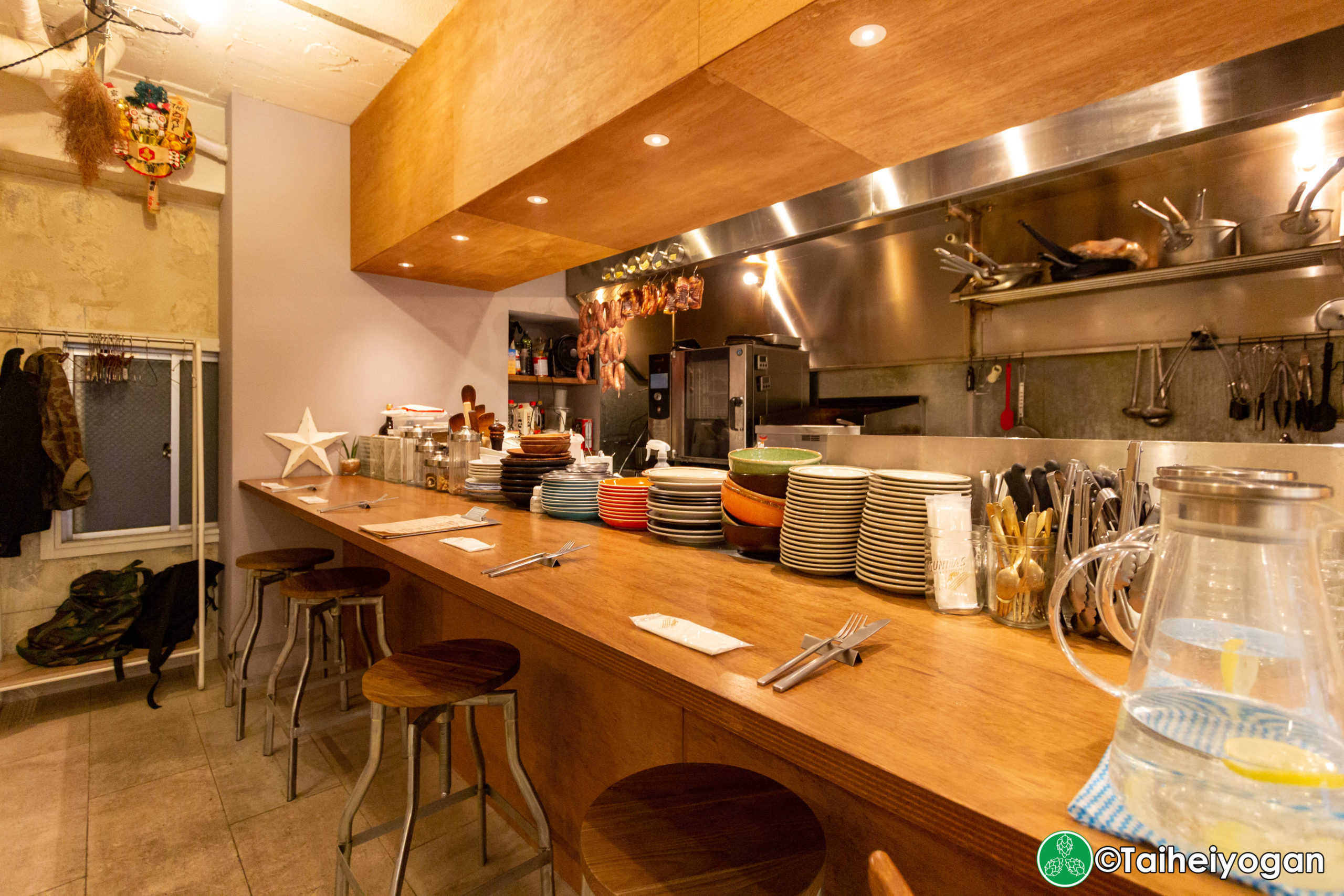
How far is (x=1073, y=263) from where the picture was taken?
3.14 m

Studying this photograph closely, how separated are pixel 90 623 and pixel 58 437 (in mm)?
887

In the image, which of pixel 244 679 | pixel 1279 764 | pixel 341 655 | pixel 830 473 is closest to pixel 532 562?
pixel 830 473

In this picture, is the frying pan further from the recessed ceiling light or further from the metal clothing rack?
the metal clothing rack

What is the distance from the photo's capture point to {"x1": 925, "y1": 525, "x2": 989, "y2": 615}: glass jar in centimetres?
111

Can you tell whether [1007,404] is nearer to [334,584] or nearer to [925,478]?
[925,478]

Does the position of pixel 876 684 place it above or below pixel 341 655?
above

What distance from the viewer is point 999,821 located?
55cm

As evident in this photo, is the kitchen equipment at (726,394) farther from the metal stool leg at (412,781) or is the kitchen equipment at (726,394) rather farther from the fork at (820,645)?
the fork at (820,645)

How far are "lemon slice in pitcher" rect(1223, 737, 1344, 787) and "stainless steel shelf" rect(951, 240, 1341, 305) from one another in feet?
9.94

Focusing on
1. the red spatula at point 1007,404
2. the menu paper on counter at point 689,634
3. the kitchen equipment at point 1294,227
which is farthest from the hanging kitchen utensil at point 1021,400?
the menu paper on counter at point 689,634

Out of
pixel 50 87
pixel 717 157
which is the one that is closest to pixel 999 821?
pixel 717 157

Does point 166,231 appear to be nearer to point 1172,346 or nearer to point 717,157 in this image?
point 717,157

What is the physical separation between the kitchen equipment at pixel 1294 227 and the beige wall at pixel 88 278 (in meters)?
5.14

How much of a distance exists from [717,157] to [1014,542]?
1473mm
